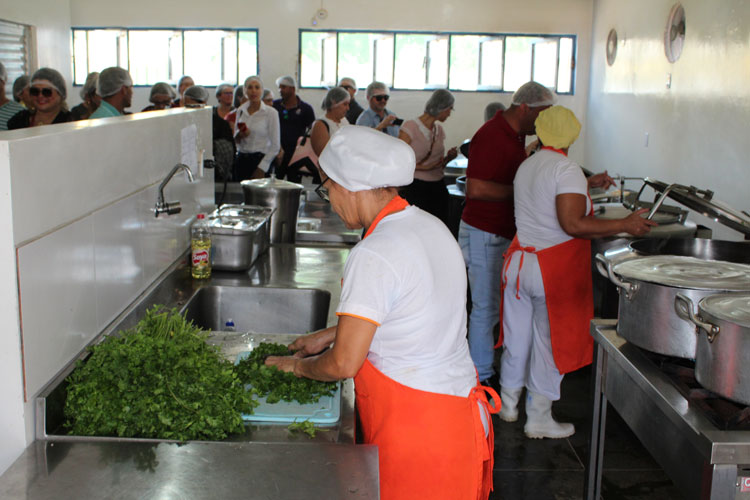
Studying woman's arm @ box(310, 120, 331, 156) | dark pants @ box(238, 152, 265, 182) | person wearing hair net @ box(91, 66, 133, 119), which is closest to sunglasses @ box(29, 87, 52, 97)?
person wearing hair net @ box(91, 66, 133, 119)

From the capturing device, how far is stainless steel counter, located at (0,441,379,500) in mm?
1342

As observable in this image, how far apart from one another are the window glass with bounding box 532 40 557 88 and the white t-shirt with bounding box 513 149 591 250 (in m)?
7.21

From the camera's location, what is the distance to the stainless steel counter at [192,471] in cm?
134

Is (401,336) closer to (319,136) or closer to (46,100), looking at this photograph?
(46,100)

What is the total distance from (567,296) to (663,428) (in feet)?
5.01

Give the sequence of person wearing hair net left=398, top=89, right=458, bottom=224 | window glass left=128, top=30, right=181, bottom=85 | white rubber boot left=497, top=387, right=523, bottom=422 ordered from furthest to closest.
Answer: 1. window glass left=128, top=30, right=181, bottom=85
2. person wearing hair net left=398, top=89, right=458, bottom=224
3. white rubber boot left=497, top=387, right=523, bottom=422

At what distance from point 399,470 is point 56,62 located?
31.1ft

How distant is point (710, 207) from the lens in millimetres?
2697

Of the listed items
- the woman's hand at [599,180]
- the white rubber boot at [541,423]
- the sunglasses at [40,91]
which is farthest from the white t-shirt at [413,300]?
the sunglasses at [40,91]

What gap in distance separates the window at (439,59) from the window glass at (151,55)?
186 cm

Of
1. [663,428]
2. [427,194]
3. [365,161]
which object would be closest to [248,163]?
[427,194]

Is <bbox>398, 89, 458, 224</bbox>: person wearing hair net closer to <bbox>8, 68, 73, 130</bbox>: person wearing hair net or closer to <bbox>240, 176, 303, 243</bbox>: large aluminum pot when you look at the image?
<bbox>240, 176, 303, 243</bbox>: large aluminum pot

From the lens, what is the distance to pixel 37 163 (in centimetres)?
149

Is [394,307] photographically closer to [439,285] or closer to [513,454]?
[439,285]
